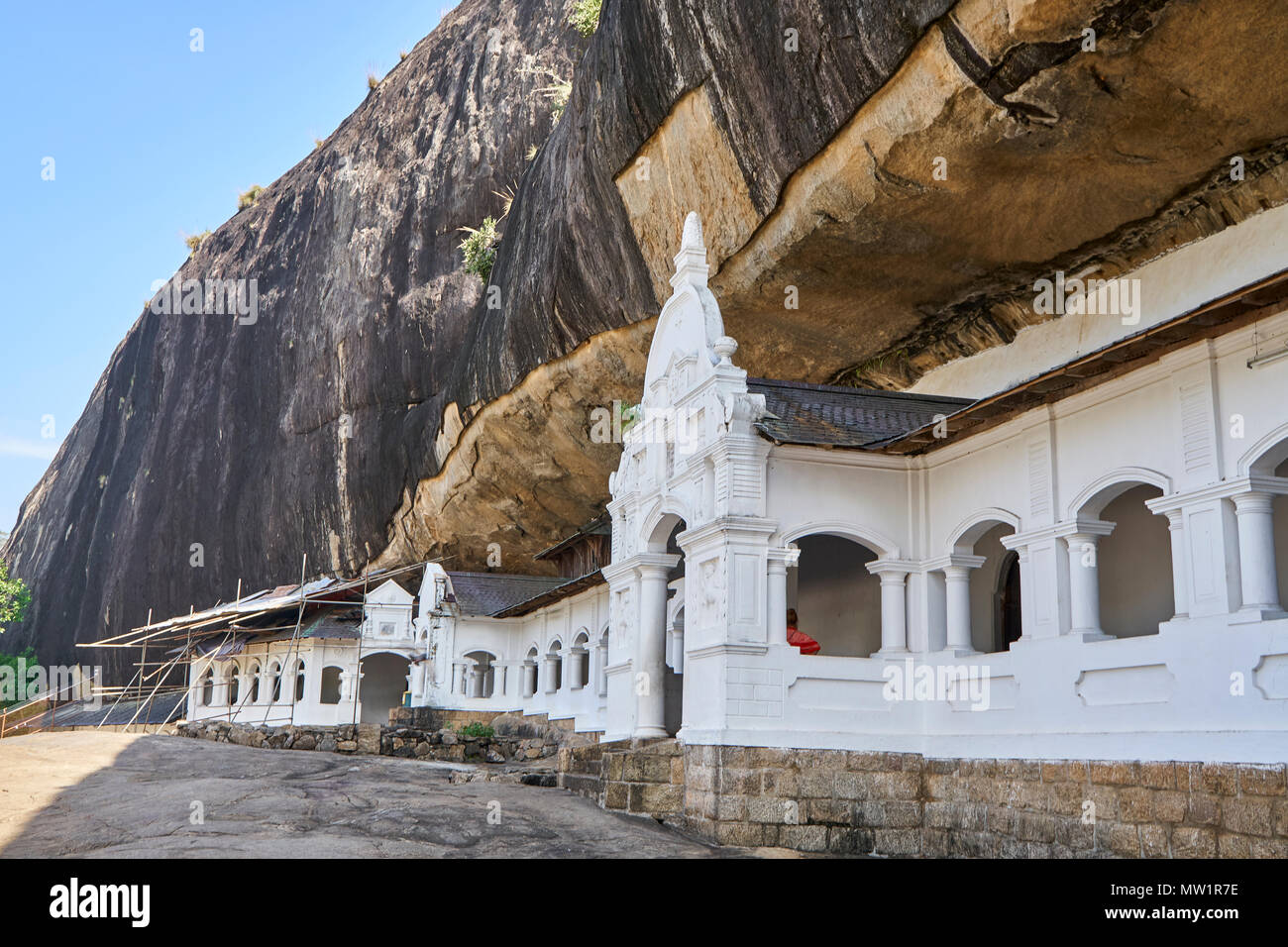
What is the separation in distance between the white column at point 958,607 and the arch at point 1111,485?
6.66ft

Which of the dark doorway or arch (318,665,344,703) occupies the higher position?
the dark doorway

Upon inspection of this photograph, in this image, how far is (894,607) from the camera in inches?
519

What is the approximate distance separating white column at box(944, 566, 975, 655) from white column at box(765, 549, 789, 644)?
5.98 ft

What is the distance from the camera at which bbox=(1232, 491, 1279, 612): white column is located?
8992 mm

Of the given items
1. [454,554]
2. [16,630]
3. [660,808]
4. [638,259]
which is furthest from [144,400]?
[660,808]

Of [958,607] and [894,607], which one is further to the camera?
[894,607]

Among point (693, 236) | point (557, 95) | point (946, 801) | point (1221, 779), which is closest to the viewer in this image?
point (1221, 779)

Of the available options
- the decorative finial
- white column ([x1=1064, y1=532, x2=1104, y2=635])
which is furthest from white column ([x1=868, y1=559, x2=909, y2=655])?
the decorative finial

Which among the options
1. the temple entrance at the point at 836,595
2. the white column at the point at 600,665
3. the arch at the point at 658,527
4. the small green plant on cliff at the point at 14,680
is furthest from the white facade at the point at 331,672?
the arch at the point at 658,527

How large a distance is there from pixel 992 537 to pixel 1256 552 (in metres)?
5.28

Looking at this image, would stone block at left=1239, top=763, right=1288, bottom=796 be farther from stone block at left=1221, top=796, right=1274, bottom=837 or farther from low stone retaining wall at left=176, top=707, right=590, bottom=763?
low stone retaining wall at left=176, top=707, right=590, bottom=763

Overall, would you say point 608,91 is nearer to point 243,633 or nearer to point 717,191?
point 717,191

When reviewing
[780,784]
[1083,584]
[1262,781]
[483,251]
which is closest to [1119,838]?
[1262,781]

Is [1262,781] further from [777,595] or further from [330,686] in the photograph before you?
[330,686]
